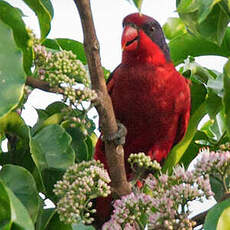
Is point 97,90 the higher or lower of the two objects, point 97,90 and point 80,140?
the higher

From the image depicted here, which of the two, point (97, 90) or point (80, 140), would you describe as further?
point (80, 140)

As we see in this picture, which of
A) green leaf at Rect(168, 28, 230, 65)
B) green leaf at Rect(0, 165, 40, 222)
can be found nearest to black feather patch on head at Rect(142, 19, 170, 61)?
green leaf at Rect(168, 28, 230, 65)

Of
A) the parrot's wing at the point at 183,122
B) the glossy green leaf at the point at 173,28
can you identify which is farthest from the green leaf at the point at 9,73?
the glossy green leaf at the point at 173,28

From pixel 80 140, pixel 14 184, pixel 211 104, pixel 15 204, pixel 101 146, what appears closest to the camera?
pixel 15 204

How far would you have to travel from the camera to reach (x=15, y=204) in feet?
3.15

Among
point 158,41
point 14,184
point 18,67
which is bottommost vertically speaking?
point 158,41

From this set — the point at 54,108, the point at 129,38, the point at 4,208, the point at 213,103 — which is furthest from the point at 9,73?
the point at 129,38

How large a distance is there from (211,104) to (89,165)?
547 mm

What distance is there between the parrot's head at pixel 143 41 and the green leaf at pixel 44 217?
125 cm

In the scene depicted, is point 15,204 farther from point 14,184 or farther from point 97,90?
point 97,90

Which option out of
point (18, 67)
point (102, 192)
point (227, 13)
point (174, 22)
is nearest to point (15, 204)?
point (18, 67)

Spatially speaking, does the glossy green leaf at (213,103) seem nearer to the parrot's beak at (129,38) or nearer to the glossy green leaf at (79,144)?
the glossy green leaf at (79,144)

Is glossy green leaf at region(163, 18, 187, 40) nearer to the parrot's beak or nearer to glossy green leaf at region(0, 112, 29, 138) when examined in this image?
the parrot's beak

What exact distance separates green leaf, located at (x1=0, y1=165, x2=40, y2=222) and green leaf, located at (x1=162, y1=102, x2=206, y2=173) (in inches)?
32.8
